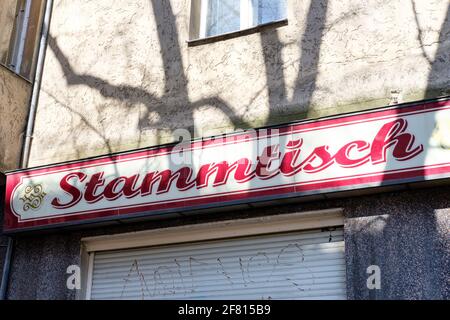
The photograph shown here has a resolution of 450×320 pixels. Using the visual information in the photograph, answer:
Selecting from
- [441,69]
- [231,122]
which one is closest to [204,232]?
[231,122]

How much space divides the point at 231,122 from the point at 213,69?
0.69 metres

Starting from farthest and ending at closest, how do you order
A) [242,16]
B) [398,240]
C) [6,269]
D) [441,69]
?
[242,16] → [6,269] → [441,69] → [398,240]

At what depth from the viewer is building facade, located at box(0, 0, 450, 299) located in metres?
5.94

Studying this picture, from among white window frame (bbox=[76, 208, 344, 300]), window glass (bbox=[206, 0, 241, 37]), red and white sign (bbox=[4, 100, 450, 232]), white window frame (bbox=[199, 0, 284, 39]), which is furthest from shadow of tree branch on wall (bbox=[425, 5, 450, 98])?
window glass (bbox=[206, 0, 241, 37])

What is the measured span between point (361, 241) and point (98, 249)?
2.92 m

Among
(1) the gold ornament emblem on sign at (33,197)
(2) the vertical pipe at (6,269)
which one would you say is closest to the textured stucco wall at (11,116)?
(1) the gold ornament emblem on sign at (33,197)

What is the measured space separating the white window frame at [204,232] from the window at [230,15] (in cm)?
227

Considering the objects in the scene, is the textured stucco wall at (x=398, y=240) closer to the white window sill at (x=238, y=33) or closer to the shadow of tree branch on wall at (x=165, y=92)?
the shadow of tree branch on wall at (x=165, y=92)

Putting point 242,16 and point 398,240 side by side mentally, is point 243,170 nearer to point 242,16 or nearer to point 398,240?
point 398,240

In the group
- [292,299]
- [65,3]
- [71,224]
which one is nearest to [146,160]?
[71,224]

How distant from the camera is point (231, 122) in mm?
7059

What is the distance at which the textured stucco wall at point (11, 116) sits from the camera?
306 inches

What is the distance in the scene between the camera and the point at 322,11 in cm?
695
